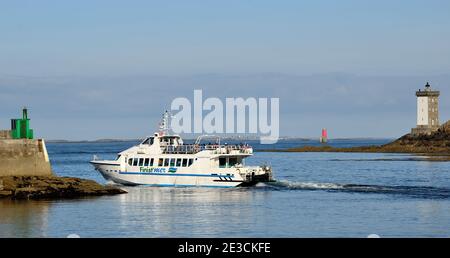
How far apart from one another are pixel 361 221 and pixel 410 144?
124880 millimetres

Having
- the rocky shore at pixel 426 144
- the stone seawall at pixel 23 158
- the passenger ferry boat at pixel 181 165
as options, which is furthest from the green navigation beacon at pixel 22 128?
the rocky shore at pixel 426 144

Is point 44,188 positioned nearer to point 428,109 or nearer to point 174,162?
point 174,162

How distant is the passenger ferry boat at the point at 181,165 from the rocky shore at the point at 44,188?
880 cm

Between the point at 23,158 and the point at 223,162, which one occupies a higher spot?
the point at 23,158

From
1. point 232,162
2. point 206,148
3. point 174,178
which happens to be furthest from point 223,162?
point 174,178

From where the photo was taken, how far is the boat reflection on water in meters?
39.3

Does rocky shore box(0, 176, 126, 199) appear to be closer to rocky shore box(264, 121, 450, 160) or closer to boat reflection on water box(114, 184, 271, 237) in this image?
boat reflection on water box(114, 184, 271, 237)

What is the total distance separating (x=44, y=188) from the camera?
5247cm

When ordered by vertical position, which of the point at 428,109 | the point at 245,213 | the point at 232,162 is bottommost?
the point at 245,213

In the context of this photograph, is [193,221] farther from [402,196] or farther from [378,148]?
[378,148]

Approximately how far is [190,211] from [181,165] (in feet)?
53.6

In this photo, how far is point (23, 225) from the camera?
40.3 m
